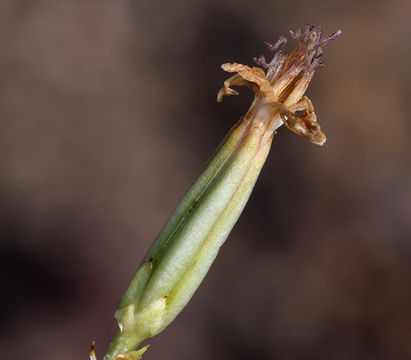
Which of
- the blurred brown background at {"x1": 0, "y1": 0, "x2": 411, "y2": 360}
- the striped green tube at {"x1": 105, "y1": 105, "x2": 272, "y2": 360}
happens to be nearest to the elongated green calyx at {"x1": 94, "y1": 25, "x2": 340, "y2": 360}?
the striped green tube at {"x1": 105, "y1": 105, "x2": 272, "y2": 360}

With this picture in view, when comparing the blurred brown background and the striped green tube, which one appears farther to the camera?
the blurred brown background

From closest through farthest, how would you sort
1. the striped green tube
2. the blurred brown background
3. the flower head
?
1. the striped green tube
2. the flower head
3. the blurred brown background

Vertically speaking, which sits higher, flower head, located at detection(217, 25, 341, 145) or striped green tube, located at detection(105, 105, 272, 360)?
flower head, located at detection(217, 25, 341, 145)

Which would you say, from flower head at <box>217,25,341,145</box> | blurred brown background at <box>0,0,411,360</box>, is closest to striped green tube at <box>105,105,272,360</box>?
flower head at <box>217,25,341,145</box>

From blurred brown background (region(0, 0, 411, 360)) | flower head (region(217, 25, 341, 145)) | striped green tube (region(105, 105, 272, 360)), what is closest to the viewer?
striped green tube (region(105, 105, 272, 360))

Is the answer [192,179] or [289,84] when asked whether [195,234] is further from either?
[192,179]

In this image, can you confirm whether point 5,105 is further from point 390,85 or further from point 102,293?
point 390,85

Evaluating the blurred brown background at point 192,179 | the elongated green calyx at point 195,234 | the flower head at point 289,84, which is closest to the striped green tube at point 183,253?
the elongated green calyx at point 195,234

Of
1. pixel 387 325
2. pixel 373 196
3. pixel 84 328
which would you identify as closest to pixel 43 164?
pixel 84 328

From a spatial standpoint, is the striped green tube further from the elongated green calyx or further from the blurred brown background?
the blurred brown background
